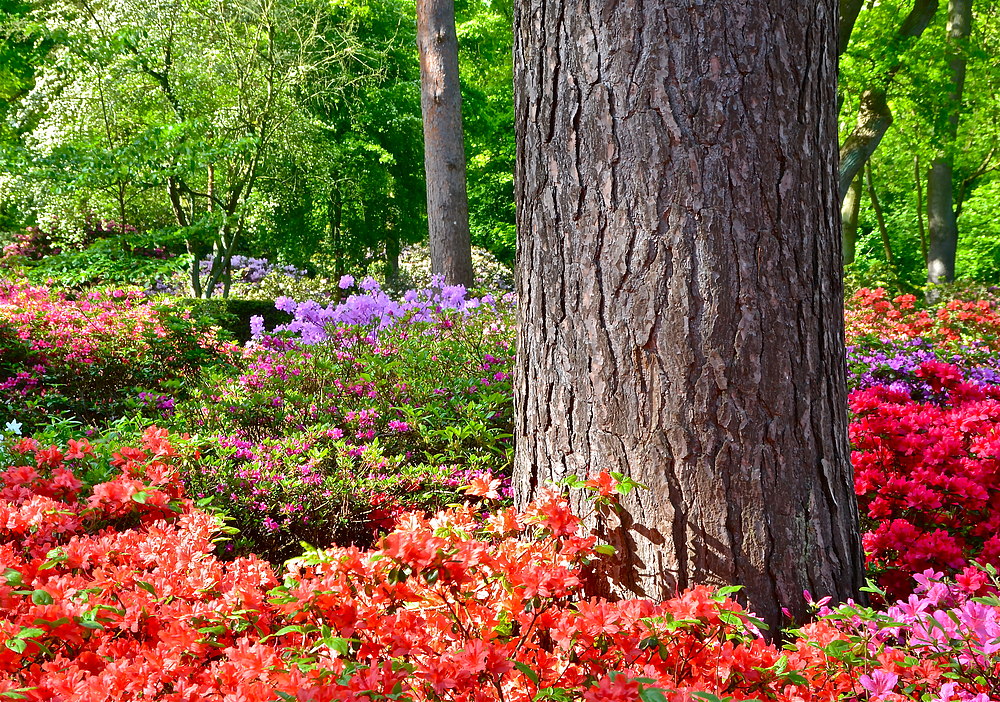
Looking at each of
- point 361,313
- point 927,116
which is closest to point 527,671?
point 361,313

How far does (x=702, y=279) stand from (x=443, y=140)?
6980mm

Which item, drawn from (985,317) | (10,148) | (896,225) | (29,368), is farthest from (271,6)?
(896,225)

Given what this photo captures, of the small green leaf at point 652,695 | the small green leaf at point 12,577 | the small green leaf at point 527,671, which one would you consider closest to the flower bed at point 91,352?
the small green leaf at point 12,577

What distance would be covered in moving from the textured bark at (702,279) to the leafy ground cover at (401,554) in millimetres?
189

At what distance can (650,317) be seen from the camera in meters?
1.91

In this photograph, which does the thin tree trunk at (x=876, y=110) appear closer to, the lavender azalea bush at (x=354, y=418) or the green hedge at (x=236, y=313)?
the lavender azalea bush at (x=354, y=418)

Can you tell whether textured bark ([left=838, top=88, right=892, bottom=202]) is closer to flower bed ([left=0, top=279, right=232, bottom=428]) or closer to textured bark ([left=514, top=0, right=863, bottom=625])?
flower bed ([left=0, top=279, right=232, bottom=428])

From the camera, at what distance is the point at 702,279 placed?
186cm

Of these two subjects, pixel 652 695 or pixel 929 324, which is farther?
pixel 929 324

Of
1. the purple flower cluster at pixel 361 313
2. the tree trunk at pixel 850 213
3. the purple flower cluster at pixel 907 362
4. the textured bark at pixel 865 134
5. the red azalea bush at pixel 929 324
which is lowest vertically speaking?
the purple flower cluster at pixel 907 362

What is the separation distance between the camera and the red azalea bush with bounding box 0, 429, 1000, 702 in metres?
1.35

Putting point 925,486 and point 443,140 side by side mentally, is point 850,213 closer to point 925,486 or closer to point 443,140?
point 443,140

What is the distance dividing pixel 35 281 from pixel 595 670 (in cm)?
960

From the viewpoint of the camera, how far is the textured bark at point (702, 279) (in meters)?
1.85
